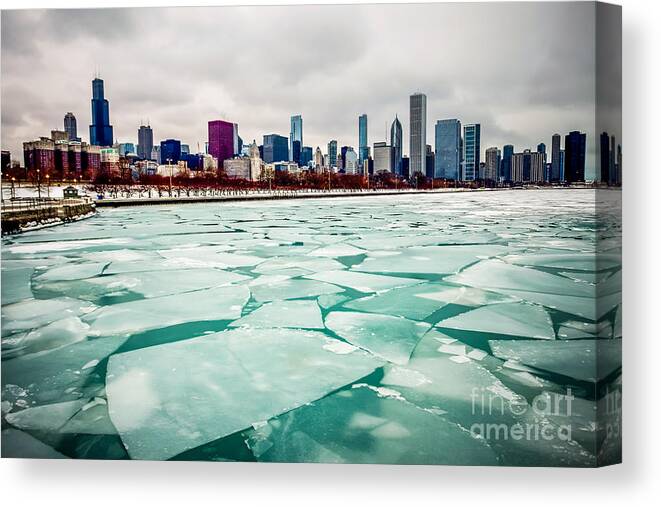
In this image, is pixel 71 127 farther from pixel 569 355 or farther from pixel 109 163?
pixel 569 355

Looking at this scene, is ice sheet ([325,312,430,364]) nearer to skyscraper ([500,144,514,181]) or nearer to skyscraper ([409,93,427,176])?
skyscraper ([409,93,427,176])

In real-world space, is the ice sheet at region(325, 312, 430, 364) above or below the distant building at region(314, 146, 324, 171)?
below

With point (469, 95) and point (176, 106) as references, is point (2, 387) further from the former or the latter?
point (469, 95)

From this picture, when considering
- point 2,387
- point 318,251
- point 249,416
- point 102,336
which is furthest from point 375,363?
point 318,251

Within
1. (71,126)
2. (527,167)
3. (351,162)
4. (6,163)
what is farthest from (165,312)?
(527,167)

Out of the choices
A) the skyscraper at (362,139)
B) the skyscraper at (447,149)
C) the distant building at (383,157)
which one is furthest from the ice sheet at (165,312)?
the skyscraper at (447,149)

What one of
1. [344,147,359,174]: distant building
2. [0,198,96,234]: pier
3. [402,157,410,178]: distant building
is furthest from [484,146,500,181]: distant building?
[0,198,96,234]: pier

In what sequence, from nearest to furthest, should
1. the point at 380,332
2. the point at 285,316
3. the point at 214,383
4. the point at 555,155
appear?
the point at 214,383
the point at 380,332
the point at 555,155
the point at 285,316
